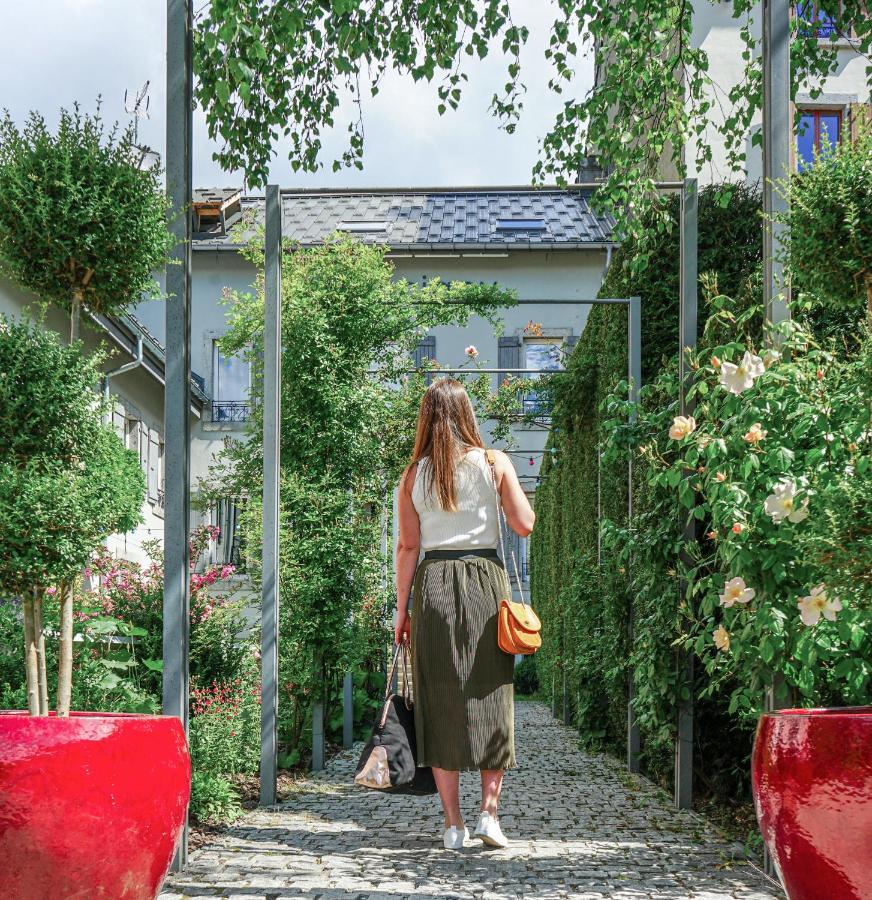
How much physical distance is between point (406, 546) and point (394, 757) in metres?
0.80

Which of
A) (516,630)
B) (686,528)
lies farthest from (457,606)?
(686,528)

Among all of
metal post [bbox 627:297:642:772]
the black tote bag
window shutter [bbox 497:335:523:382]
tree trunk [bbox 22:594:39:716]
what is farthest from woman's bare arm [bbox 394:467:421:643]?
window shutter [bbox 497:335:523:382]

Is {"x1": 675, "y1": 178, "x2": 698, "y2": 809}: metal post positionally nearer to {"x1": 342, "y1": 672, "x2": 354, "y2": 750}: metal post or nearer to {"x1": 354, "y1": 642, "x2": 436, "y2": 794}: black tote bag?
{"x1": 354, "y1": 642, "x2": 436, "y2": 794}: black tote bag

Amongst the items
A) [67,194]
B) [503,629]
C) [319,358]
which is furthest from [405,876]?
[319,358]

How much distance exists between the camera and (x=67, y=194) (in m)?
3.49

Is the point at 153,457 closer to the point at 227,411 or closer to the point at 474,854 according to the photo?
the point at 227,411

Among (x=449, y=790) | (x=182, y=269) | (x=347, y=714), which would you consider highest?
(x=182, y=269)

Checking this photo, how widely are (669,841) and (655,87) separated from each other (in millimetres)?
Result: 4280

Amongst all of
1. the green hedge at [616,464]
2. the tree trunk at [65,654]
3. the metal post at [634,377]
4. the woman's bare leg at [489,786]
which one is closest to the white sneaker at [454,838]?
the woman's bare leg at [489,786]

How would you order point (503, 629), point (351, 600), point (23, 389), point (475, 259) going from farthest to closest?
point (475, 259) → point (351, 600) → point (503, 629) → point (23, 389)

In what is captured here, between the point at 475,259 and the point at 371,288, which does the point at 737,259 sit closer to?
the point at 371,288

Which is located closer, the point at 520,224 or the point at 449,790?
the point at 449,790

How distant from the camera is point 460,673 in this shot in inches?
176

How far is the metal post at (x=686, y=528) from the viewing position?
5.62 metres
